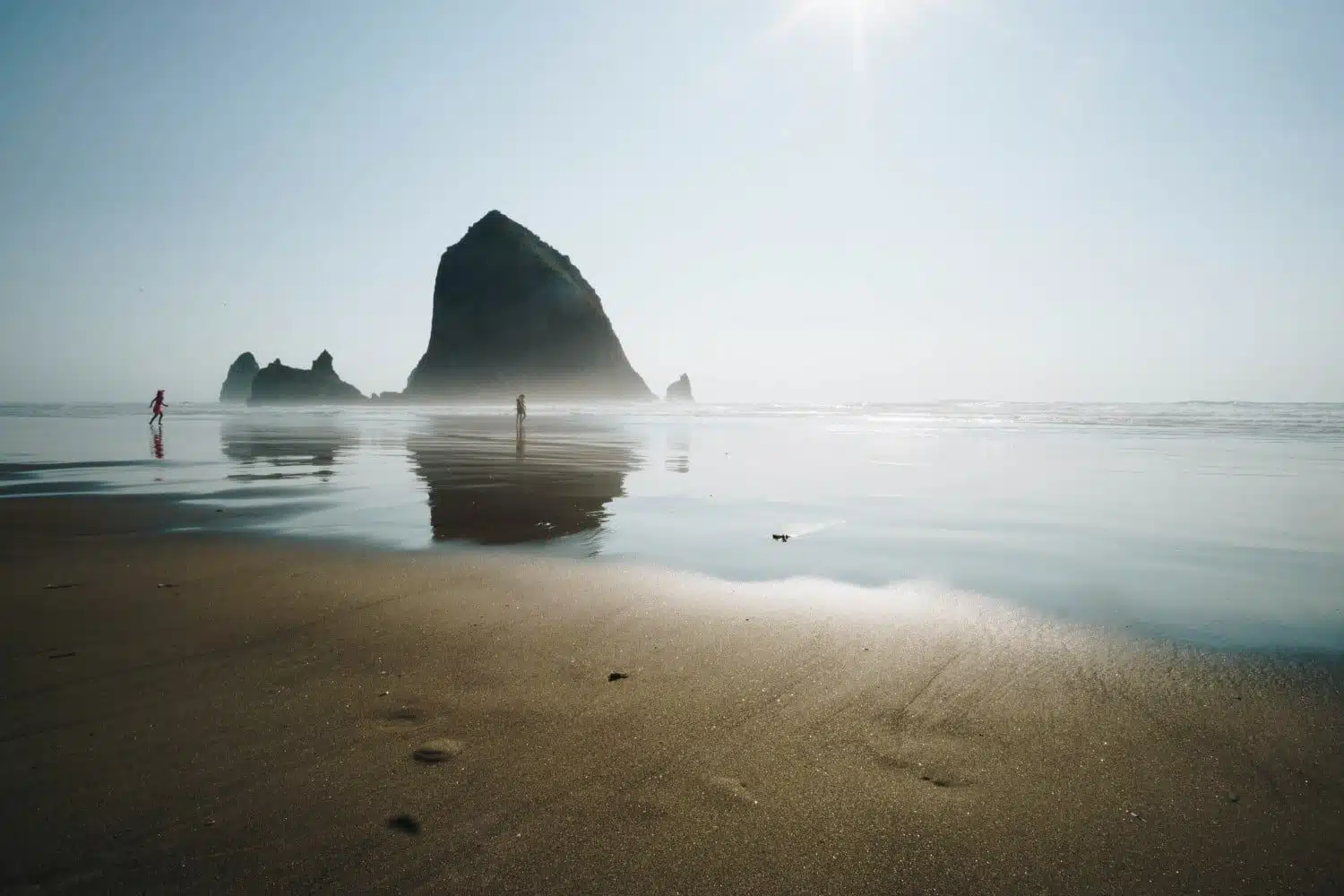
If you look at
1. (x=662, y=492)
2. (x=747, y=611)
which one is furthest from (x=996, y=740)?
(x=662, y=492)

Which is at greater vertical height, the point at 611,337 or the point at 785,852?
the point at 611,337

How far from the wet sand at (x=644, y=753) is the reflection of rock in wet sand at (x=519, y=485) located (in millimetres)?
3659

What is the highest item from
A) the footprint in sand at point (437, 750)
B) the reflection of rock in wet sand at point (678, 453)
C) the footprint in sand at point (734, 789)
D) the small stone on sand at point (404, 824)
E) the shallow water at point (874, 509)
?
the reflection of rock in wet sand at point (678, 453)

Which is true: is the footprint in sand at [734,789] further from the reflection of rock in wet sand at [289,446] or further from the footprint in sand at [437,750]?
the reflection of rock in wet sand at [289,446]

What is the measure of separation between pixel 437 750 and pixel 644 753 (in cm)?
103

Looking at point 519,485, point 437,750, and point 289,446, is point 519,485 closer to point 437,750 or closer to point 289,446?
point 437,750

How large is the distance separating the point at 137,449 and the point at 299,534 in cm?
1834

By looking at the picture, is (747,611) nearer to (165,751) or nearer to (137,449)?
(165,751)

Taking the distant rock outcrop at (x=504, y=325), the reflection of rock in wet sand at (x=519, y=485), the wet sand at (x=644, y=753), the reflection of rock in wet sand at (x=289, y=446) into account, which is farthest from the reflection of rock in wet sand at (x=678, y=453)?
the distant rock outcrop at (x=504, y=325)

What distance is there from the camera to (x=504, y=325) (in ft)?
526

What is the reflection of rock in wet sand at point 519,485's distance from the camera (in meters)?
9.32

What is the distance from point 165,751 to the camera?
3.29m

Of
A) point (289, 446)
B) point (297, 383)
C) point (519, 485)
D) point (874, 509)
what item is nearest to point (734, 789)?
point (874, 509)

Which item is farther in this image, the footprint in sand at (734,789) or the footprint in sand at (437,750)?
the footprint in sand at (437,750)
